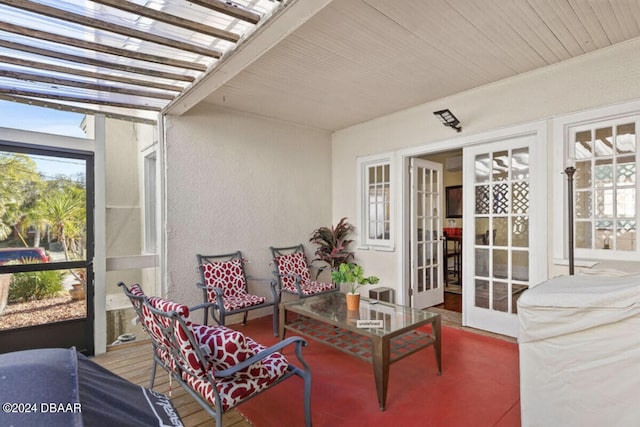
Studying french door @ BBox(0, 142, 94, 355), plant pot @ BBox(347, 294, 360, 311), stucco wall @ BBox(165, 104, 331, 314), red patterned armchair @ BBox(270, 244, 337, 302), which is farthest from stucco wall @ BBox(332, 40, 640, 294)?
french door @ BBox(0, 142, 94, 355)

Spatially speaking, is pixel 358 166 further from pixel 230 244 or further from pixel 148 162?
pixel 148 162

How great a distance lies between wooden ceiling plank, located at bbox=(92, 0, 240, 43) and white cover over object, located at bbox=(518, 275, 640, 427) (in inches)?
97.6

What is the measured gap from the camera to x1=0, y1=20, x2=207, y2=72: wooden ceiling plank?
2066 millimetres

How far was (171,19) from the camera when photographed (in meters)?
2.03

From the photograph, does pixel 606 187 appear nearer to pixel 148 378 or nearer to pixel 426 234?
pixel 426 234

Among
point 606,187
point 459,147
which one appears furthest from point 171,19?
point 606,187

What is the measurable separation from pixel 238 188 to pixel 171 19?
8.09 ft

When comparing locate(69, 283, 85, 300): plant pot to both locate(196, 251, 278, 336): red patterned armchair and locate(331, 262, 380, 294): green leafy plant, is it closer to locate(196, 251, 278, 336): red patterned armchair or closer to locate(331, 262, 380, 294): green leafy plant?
locate(196, 251, 278, 336): red patterned armchair

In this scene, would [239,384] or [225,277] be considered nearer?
[239,384]

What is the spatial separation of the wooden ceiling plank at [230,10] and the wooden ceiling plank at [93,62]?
1.08 m

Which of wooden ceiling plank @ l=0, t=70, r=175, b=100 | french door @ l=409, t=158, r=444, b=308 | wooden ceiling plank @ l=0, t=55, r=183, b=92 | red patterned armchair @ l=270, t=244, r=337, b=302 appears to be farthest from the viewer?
french door @ l=409, t=158, r=444, b=308

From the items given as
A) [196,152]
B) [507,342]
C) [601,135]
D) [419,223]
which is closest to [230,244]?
[196,152]

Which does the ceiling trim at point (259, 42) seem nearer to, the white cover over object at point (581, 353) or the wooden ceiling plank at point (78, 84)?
the wooden ceiling plank at point (78, 84)

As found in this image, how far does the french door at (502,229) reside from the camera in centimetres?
333
